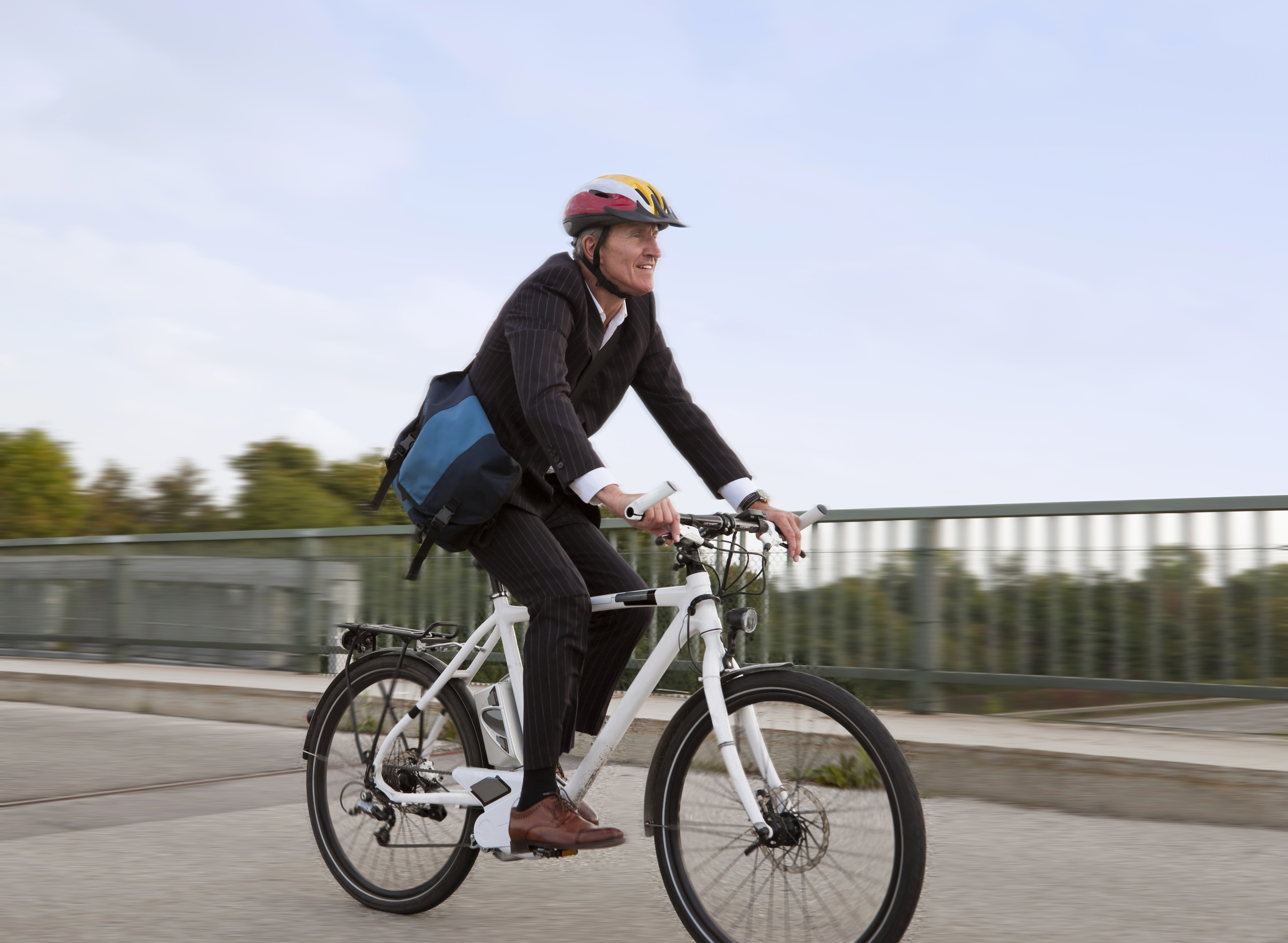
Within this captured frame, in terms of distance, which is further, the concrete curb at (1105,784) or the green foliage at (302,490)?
the green foliage at (302,490)

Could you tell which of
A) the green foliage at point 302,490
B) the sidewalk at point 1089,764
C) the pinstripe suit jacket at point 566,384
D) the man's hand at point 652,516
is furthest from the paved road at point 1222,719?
the green foliage at point 302,490

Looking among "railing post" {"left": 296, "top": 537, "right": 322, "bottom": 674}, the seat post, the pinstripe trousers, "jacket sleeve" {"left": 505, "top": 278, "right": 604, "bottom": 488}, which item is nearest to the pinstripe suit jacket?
"jacket sleeve" {"left": 505, "top": 278, "right": 604, "bottom": 488}

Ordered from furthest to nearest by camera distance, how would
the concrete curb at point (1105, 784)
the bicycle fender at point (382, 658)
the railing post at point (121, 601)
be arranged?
the railing post at point (121, 601)
the concrete curb at point (1105, 784)
the bicycle fender at point (382, 658)

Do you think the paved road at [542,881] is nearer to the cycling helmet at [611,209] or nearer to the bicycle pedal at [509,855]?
the bicycle pedal at [509,855]

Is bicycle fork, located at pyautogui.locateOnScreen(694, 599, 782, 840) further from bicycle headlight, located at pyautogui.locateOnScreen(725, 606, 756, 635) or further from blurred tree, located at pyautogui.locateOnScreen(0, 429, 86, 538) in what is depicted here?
blurred tree, located at pyautogui.locateOnScreen(0, 429, 86, 538)

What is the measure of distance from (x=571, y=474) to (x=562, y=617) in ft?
1.40

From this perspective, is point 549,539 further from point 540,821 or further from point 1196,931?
point 1196,931

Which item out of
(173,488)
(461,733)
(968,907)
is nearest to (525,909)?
(461,733)

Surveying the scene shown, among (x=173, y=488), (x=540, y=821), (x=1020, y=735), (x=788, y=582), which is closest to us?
(x=540, y=821)

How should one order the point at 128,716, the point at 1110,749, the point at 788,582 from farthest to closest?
the point at 128,716, the point at 788,582, the point at 1110,749

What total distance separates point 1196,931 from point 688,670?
1548 mm

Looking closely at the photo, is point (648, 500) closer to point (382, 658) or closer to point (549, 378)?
point (549, 378)

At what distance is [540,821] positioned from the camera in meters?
3.62

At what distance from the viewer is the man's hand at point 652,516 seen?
10.5ft
